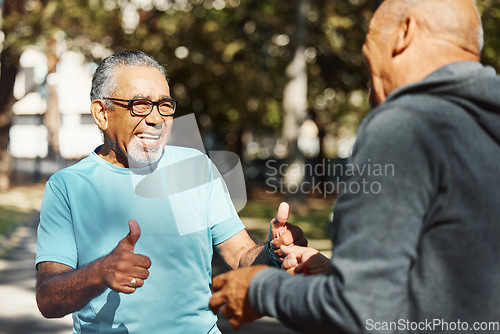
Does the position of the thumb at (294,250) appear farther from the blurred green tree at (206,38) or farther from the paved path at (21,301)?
the blurred green tree at (206,38)

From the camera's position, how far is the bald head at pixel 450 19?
5.48 feet

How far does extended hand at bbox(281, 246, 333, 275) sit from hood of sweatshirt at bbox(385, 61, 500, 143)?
0.71 metres

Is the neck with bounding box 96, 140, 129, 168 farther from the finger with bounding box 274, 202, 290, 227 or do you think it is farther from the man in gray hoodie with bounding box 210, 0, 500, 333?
the man in gray hoodie with bounding box 210, 0, 500, 333

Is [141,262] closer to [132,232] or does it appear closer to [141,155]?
[132,232]

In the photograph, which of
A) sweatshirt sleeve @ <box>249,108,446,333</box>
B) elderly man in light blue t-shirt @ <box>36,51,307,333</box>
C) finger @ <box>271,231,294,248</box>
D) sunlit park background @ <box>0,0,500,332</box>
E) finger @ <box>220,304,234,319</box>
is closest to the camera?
sweatshirt sleeve @ <box>249,108,446,333</box>

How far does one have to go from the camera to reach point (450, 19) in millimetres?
1669

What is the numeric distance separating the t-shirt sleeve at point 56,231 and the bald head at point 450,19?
5.10ft

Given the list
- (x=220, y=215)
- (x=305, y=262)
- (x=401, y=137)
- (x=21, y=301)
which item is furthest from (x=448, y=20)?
(x=21, y=301)

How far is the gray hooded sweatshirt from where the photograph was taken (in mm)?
1474

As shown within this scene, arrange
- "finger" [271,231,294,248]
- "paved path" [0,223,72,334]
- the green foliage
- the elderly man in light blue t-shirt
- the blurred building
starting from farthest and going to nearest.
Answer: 1. the blurred building
2. the green foliage
3. "paved path" [0,223,72,334]
4. "finger" [271,231,294,248]
5. the elderly man in light blue t-shirt

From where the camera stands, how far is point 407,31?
171 centimetres

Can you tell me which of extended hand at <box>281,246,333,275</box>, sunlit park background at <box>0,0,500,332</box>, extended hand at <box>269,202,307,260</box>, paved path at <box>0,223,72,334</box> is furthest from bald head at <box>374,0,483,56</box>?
sunlit park background at <box>0,0,500,332</box>

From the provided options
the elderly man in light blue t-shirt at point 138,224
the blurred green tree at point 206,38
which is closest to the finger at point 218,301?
the elderly man in light blue t-shirt at point 138,224

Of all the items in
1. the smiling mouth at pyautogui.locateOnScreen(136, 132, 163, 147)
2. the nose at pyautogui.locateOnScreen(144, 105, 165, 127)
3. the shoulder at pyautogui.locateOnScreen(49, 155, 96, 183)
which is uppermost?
the nose at pyautogui.locateOnScreen(144, 105, 165, 127)
